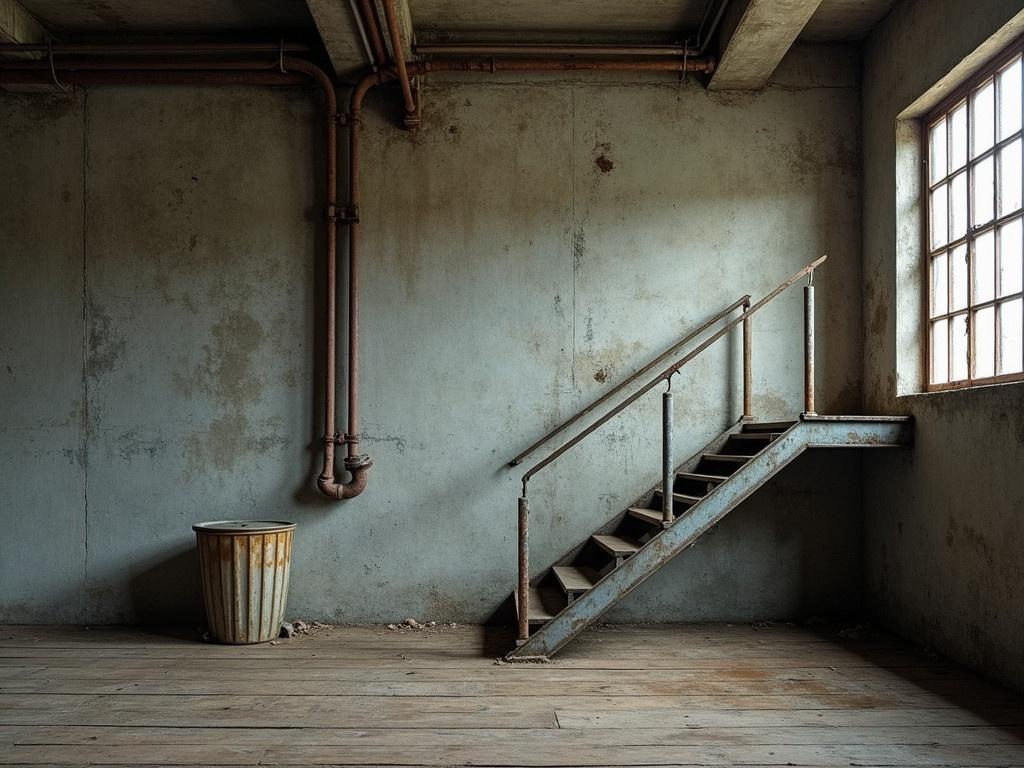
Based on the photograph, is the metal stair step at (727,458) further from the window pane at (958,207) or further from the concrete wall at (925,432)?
the window pane at (958,207)

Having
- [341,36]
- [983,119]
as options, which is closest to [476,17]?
[341,36]

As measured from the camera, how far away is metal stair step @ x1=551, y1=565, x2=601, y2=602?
475 centimetres

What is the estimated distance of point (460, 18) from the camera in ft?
18.2

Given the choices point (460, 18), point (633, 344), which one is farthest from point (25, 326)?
point (633, 344)

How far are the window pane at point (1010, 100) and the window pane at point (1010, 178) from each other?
→ 9 cm

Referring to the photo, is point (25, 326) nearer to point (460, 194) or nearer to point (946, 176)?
point (460, 194)

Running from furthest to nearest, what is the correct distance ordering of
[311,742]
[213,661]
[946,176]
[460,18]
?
[460,18]
[946,176]
[213,661]
[311,742]

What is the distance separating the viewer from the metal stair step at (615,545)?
4.79m

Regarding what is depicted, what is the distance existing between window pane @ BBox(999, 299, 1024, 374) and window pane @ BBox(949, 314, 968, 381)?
1.20 feet

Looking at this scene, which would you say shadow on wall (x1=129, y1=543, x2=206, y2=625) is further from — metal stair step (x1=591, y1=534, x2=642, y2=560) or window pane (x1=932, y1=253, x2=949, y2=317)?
window pane (x1=932, y1=253, x2=949, y2=317)

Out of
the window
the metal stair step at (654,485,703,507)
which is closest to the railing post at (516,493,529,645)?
the metal stair step at (654,485,703,507)

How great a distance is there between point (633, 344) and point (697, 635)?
1.98 m

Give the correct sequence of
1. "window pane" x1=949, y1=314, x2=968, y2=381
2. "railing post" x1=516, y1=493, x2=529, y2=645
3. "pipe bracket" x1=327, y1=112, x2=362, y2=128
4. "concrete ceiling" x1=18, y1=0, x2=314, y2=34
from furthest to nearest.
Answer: "pipe bracket" x1=327, y1=112, x2=362, y2=128
"concrete ceiling" x1=18, y1=0, x2=314, y2=34
"window pane" x1=949, y1=314, x2=968, y2=381
"railing post" x1=516, y1=493, x2=529, y2=645

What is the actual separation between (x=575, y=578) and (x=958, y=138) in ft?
11.6
